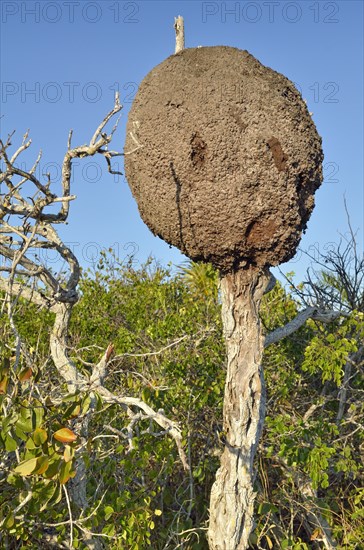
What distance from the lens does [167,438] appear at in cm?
619

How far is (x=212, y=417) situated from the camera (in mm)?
7273

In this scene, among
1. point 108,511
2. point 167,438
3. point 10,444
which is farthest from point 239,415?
point 10,444

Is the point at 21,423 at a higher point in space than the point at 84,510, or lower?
higher

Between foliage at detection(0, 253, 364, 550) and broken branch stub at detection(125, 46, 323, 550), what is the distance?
1.44 feet

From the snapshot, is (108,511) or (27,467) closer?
(27,467)

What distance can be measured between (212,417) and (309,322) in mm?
1509

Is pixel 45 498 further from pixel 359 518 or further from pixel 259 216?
pixel 359 518

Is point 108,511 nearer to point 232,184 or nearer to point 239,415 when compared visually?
point 239,415

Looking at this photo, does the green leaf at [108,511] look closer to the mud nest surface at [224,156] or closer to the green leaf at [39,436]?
the green leaf at [39,436]

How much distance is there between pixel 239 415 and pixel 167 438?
82 centimetres

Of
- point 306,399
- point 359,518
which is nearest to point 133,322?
point 306,399

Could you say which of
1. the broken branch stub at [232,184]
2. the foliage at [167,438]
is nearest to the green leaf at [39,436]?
the foliage at [167,438]

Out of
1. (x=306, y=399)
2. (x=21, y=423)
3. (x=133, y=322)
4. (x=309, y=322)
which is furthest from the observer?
(x=133, y=322)

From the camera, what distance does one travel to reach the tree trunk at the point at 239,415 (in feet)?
18.6
